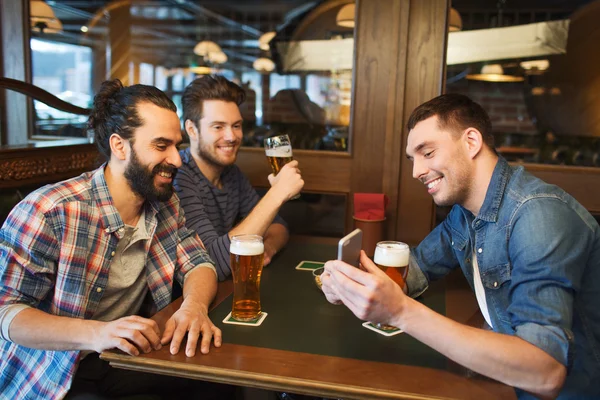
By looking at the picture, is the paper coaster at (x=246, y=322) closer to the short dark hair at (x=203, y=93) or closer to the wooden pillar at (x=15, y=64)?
the short dark hair at (x=203, y=93)

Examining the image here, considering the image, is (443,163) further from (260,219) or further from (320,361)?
(260,219)

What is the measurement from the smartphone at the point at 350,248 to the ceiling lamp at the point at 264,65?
7.04ft

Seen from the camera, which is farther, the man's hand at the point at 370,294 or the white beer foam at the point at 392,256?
the white beer foam at the point at 392,256

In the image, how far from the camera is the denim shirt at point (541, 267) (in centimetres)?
124

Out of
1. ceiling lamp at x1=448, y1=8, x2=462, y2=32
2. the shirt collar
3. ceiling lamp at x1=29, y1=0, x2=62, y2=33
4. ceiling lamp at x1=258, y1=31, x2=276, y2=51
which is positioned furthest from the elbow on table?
ceiling lamp at x1=29, y1=0, x2=62, y2=33

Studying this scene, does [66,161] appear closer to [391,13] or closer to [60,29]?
[391,13]

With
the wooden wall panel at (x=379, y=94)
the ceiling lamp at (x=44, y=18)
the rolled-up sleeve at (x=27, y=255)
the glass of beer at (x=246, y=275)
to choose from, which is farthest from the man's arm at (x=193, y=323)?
the ceiling lamp at (x=44, y=18)

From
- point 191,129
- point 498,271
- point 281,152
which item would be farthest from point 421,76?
point 498,271

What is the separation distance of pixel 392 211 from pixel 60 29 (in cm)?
313

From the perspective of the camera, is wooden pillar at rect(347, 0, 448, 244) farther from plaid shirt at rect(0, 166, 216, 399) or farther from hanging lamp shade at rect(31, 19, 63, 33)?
hanging lamp shade at rect(31, 19, 63, 33)

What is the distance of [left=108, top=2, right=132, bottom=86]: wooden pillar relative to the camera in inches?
173

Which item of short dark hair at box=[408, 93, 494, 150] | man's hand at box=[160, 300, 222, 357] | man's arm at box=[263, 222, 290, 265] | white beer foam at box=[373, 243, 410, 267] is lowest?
man's hand at box=[160, 300, 222, 357]

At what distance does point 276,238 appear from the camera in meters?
2.38

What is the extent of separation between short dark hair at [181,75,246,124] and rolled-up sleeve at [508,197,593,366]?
4.98 feet
